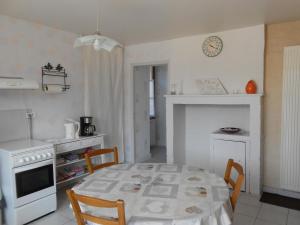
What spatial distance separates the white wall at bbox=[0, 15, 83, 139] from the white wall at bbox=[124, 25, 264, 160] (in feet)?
3.59

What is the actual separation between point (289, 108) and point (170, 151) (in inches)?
75.8

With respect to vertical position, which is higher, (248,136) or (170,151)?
(248,136)

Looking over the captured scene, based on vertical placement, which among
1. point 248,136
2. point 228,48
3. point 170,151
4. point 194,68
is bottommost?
point 170,151

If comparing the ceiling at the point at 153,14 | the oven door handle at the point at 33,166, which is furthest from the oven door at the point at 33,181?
the ceiling at the point at 153,14

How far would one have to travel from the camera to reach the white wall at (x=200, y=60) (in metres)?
3.35

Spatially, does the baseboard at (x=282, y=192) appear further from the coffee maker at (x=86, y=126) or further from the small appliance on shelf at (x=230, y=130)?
the coffee maker at (x=86, y=126)

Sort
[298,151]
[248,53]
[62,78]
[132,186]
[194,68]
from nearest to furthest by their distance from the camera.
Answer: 1. [132,186]
2. [298,151]
3. [248,53]
4. [62,78]
5. [194,68]

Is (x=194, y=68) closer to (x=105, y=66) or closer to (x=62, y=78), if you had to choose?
(x=105, y=66)

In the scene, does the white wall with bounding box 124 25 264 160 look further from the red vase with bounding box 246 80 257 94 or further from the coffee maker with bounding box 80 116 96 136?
the coffee maker with bounding box 80 116 96 136

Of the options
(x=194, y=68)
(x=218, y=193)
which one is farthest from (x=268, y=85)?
(x=218, y=193)

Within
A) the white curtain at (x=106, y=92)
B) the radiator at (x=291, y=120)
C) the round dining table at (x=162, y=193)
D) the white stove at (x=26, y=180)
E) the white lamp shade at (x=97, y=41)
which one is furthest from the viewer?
the white curtain at (x=106, y=92)

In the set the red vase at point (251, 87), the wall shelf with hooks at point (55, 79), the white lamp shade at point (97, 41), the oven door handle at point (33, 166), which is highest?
the white lamp shade at point (97, 41)

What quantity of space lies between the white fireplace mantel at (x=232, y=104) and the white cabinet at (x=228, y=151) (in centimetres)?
8

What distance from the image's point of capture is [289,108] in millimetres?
3168
